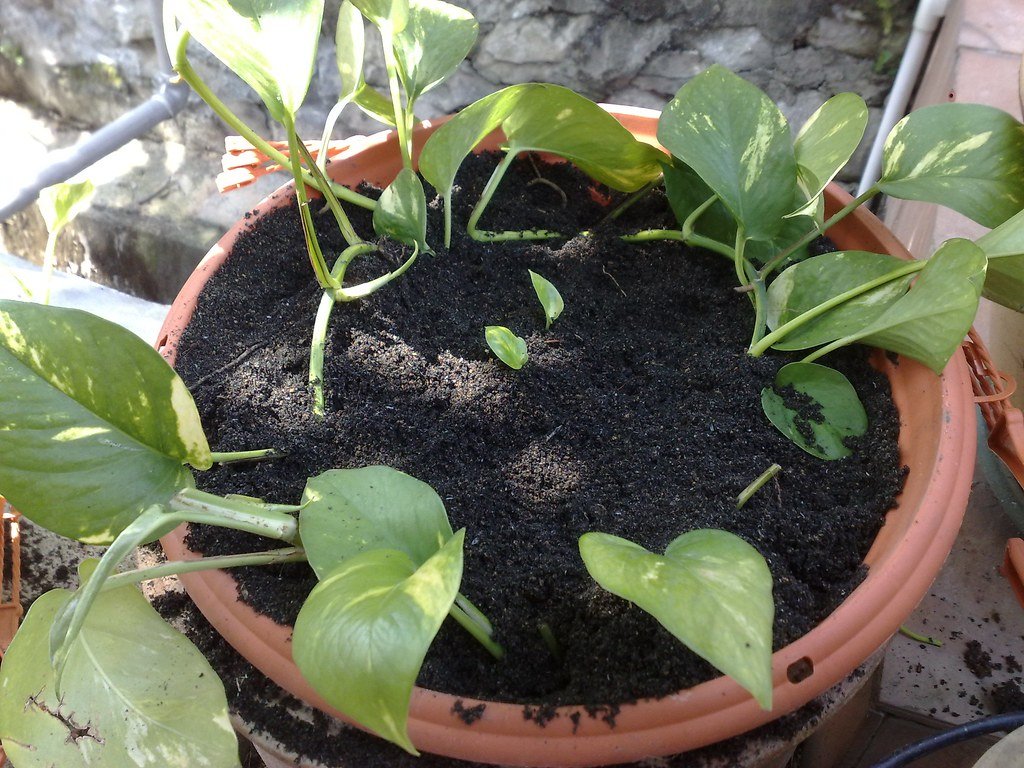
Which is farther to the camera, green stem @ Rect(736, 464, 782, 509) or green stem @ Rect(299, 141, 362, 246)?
green stem @ Rect(299, 141, 362, 246)

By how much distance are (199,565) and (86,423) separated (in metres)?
0.12

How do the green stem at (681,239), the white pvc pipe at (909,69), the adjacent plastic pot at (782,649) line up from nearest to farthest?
the adjacent plastic pot at (782,649) → the green stem at (681,239) → the white pvc pipe at (909,69)

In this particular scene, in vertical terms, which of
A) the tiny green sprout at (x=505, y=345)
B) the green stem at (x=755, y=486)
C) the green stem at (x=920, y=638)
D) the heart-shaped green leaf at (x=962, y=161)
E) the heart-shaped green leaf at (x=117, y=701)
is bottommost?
the green stem at (x=920, y=638)

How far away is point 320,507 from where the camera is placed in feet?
1.73

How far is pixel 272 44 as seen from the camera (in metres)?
0.56

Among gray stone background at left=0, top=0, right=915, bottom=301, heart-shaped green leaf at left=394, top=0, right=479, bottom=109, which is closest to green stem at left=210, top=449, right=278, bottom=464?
heart-shaped green leaf at left=394, top=0, right=479, bottom=109

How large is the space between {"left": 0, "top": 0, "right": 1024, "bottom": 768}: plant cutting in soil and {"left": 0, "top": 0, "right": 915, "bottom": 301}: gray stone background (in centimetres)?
53

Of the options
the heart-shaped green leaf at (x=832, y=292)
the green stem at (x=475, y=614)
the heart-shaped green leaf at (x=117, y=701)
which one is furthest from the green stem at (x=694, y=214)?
the heart-shaped green leaf at (x=117, y=701)

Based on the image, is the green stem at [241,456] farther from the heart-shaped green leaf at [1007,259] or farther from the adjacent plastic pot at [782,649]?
the heart-shaped green leaf at [1007,259]

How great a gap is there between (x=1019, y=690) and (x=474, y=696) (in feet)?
2.02

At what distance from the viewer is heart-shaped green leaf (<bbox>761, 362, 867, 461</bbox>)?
68 centimetres

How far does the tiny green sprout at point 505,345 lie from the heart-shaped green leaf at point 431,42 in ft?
0.87

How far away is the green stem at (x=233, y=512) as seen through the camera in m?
0.53

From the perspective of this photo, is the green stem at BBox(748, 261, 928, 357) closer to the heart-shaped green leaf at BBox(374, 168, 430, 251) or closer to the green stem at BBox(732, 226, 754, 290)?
the green stem at BBox(732, 226, 754, 290)
